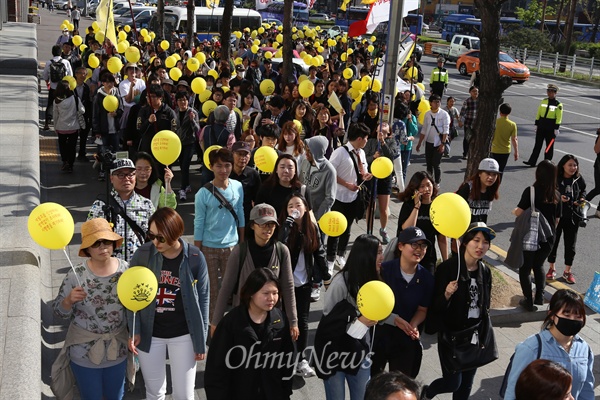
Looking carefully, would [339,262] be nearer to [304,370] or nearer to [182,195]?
[304,370]

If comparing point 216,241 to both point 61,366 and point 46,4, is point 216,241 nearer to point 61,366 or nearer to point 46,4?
point 61,366

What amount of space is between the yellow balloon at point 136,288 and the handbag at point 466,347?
2.25 m

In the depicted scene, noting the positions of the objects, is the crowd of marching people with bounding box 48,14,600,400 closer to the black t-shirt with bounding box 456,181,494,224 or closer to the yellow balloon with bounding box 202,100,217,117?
the black t-shirt with bounding box 456,181,494,224

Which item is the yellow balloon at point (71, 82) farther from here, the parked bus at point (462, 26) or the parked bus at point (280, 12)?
the parked bus at point (462, 26)

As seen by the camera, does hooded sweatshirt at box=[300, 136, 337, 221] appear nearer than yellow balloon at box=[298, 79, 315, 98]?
Yes

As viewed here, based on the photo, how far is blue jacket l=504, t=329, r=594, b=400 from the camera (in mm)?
4230

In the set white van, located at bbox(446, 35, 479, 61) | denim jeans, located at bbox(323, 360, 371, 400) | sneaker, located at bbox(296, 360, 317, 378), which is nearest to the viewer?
denim jeans, located at bbox(323, 360, 371, 400)

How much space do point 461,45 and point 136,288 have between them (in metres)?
40.3

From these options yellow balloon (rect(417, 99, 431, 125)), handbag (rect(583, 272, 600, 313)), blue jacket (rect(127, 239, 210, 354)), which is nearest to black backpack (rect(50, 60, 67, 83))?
yellow balloon (rect(417, 99, 431, 125))

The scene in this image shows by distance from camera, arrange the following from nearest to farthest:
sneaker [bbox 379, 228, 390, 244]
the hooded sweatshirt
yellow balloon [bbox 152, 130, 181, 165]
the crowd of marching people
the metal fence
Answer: the crowd of marching people < yellow balloon [bbox 152, 130, 181, 165] < the hooded sweatshirt < sneaker [bbox 379, 228, 390, 244] < the metal fence

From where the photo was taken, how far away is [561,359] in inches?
171

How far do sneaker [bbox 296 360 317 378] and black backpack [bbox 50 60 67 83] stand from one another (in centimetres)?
994

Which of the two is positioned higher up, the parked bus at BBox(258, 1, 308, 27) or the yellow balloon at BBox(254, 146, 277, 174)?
the parked bus at BBox(258, 1, 308, 27)

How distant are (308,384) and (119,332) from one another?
6.32 ft
